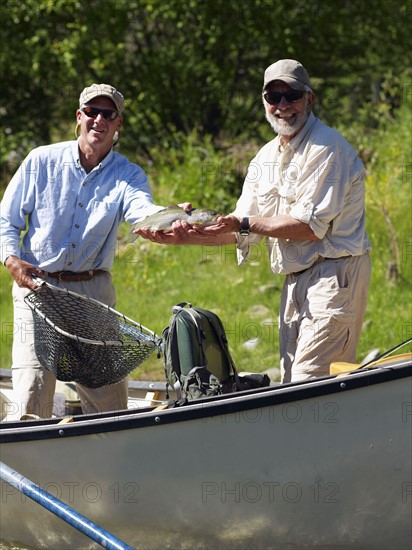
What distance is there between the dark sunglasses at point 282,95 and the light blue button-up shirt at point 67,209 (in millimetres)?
938

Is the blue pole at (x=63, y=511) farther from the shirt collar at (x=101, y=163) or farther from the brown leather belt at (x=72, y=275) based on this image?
the shirt collar at (x=101, y=163)

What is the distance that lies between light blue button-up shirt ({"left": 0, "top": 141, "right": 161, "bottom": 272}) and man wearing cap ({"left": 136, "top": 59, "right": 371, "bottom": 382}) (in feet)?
1.77

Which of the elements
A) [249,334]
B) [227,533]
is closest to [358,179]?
[227,533]

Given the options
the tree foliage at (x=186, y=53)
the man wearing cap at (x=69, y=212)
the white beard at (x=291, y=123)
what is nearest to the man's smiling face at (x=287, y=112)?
the white beard at (x=291, y=123)

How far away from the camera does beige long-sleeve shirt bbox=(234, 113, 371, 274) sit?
5586 mm

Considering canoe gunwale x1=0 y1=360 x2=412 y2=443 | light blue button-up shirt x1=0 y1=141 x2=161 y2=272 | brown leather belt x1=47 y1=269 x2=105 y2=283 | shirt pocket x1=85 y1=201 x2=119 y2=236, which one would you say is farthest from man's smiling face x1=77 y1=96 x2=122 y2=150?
canoe gunwale x1=0 y1=360 x2=412 y2=443

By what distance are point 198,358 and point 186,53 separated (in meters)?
8.55

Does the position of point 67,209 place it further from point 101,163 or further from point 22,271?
point 22,271

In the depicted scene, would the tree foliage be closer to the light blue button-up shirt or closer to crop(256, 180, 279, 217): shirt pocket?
the light blue button-up shirt

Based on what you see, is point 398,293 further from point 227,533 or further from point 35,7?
point 35,7

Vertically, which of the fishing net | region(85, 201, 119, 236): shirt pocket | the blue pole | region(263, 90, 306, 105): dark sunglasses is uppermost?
region(263, 90, 306, 105): dark sunglasses

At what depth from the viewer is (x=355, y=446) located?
514 centimetres

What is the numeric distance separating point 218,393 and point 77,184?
63.5 inches

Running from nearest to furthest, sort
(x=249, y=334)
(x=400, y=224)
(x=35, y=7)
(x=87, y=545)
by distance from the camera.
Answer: (x=87, y=545) < (x=249, y=334) < (x=400, y=224) < (x=35, y=7)
